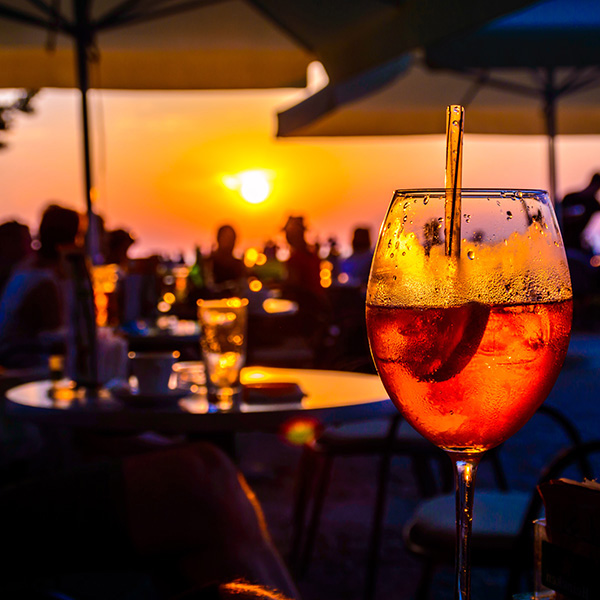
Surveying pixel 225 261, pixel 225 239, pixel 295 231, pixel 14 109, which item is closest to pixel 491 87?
pixel 295 231

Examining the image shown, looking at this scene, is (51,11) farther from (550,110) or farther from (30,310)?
(550,110)

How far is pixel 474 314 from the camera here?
0.55m

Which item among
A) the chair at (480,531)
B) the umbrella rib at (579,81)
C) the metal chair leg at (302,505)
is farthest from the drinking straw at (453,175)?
the umbrella rib at (579,81)

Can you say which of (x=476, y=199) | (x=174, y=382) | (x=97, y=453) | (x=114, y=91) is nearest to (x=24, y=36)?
(x=114, y=91)

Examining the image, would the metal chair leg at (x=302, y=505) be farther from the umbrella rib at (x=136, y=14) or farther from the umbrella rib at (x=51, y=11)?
the umbrella rib at (x=51, y=11)

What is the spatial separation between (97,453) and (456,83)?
6241mm

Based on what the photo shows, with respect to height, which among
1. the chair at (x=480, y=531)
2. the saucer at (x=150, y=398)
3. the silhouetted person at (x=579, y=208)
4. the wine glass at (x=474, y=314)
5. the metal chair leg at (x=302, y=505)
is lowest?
the metal chair leg at (x=302, y=505)

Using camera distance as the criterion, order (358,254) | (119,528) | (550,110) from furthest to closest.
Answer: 1. (358,254)
2. (550,110)
3. (119,528)

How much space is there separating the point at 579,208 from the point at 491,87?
4.78 ft

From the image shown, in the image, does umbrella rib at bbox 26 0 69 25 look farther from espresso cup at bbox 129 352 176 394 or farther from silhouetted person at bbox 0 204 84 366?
espresso cup at bbox 129 352 176 394

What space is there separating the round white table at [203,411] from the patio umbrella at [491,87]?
446cm

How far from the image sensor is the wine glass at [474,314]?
0.55m

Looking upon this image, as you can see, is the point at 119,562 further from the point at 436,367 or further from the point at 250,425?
the point at 436,367

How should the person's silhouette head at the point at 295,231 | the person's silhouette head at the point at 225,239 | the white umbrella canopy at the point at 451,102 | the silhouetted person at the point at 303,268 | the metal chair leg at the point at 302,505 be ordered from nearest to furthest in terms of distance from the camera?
the metal chair leg at the point at 302,505, the silhouetted person at the point at 303,268, the person's silhouette head at the point at 295,231, the person's silhouette head at the point at 225,239, the white umbrella canopy at the point at 451,102
